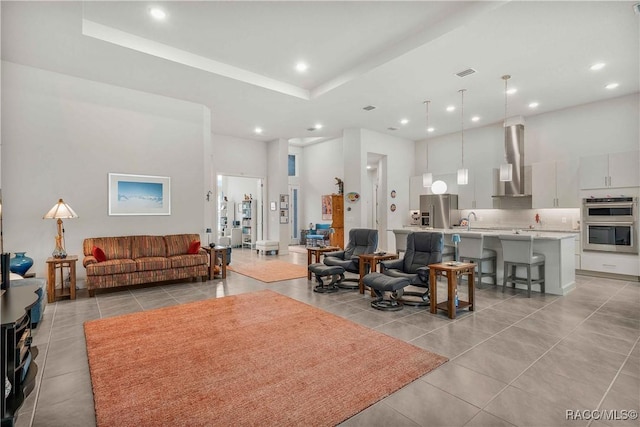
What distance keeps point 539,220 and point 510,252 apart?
10.0 feet

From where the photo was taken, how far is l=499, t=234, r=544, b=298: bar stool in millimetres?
4684

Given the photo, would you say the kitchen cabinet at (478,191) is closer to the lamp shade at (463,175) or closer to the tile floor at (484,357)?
the lamp shade at (463,175)

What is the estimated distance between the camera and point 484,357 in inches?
109

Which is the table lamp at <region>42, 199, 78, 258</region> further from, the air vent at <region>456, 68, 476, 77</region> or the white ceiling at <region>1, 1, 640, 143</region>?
the air vent at <region>456, 68, 476, 77</region>

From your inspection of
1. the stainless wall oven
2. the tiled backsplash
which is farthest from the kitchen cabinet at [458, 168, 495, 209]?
the stainless wall oven

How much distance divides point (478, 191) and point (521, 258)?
3.57m

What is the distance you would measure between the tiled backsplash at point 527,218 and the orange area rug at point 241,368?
5.88 metres

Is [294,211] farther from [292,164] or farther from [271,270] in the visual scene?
[271,270]

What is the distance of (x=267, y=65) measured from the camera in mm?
5254

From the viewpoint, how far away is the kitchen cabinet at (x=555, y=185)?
648cm

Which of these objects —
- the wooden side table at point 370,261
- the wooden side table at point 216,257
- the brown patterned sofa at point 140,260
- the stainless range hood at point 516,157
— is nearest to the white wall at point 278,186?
the wooden side table at point 216,257

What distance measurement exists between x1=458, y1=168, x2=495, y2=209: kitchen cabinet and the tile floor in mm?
3243

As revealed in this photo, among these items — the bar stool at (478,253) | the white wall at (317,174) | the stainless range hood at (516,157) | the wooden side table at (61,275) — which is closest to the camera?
the wooden side table at (61,275)

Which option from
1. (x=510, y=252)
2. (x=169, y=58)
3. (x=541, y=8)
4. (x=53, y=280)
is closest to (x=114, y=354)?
(x=53, y=280)
